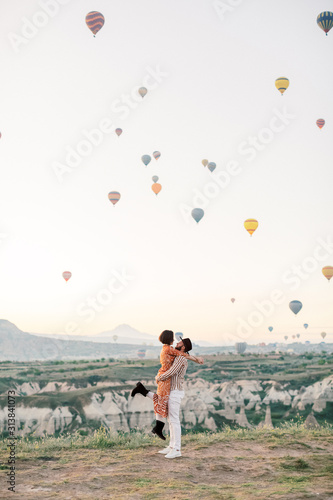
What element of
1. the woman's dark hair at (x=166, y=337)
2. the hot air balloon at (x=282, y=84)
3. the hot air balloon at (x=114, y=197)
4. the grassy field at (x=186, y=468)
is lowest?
the grassy field at (x=186, y=468)

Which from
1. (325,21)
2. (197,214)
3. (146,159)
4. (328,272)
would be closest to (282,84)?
(325,21)

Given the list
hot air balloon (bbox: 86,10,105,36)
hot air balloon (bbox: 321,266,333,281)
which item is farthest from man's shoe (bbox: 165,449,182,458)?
hot air balloon (bbox: 321,266,333,281)

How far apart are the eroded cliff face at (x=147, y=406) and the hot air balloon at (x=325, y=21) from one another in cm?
4209

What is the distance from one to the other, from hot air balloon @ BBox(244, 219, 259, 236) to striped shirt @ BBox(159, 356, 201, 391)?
54655mm

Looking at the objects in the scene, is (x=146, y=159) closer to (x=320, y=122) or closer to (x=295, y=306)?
(x=320, y=122)

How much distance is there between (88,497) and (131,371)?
8852 centimetres

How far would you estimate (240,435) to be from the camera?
1377cm

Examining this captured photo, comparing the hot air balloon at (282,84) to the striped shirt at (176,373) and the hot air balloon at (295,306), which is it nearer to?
the hot air balloon at (295,306)

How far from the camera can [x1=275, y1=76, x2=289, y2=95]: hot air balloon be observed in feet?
202

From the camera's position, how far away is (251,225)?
212 ft

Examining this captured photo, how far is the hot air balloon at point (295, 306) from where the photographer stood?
98688mm

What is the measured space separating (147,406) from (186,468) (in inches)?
2003

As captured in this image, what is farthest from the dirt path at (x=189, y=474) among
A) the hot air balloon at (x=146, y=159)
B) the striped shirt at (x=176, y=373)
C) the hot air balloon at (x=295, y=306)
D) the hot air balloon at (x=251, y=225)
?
the hot air balloon at (x=295, y=306)

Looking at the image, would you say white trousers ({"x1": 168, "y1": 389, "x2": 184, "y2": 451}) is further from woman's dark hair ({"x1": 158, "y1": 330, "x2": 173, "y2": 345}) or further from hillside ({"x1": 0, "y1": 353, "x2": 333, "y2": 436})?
hillside ({"x1": 0, "y1": 353, "x2": 333, "y2": 436})
